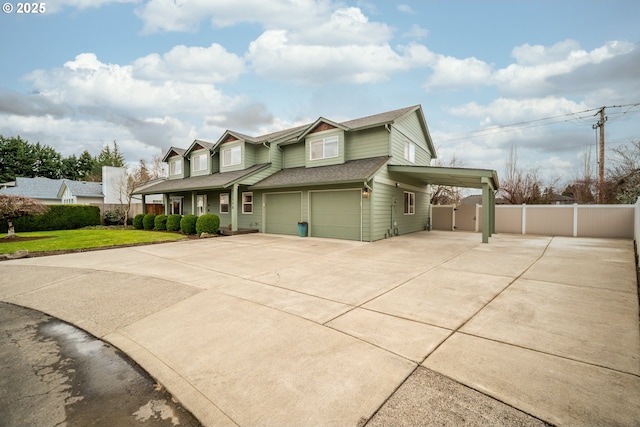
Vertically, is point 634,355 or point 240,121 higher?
point 240,121

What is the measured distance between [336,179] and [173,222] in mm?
10914

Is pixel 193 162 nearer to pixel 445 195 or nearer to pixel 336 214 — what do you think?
pixel 336 214

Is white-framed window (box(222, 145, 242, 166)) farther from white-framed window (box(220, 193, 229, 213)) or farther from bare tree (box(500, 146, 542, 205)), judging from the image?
bare tree (box(500, 146, 542, 205))

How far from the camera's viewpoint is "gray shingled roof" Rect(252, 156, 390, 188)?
11617 mm

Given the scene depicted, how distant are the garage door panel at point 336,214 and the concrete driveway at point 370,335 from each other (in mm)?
5250

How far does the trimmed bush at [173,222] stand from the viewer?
634 inches

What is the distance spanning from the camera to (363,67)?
57.1 ft

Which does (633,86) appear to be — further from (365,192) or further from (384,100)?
(365,192)

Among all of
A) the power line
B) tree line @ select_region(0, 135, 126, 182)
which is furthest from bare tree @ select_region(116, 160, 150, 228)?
the power line

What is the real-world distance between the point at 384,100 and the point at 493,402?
72.7ft

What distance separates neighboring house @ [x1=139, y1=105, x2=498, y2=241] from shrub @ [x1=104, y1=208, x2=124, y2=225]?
19.9 ft

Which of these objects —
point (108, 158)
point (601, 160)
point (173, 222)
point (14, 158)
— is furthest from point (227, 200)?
point (108, 158)

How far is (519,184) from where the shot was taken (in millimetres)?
23609

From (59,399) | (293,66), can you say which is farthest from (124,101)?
(59,399)
